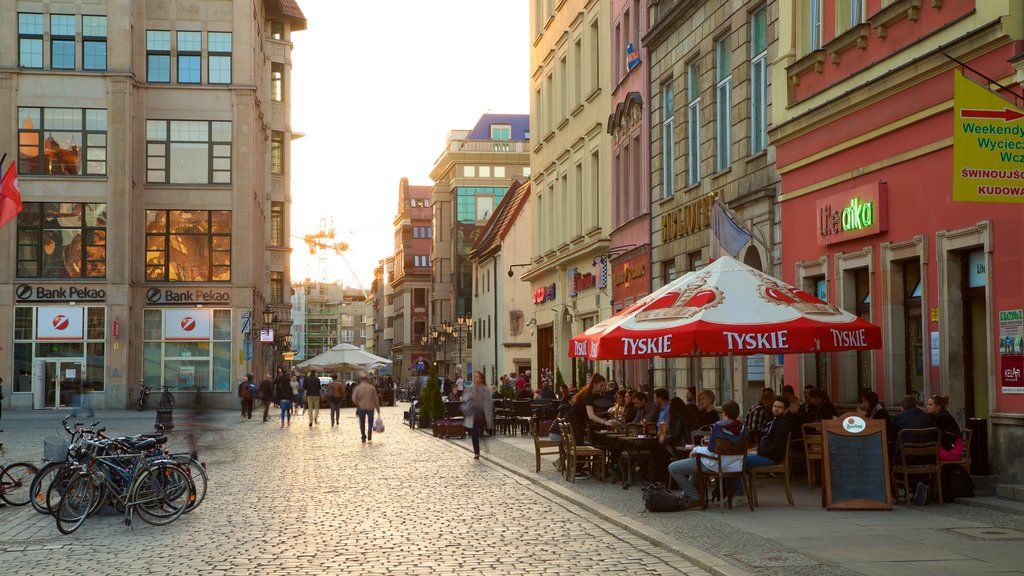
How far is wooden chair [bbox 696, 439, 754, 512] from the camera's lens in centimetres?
1477

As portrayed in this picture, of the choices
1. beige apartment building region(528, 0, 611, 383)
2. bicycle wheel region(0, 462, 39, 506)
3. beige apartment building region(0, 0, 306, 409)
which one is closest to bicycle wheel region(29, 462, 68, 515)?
bicycle wheel region(0, 462, 39, 506)

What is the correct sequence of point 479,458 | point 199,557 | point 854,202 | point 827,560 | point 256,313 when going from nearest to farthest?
1. point 827,560
2. point 199,557
3. point 854,202
4. point 479,458
5. point 256,313

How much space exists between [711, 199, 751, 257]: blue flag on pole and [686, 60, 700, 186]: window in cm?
489

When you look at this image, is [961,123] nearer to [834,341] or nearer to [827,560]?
[834,341]

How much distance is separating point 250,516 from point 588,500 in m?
3.98

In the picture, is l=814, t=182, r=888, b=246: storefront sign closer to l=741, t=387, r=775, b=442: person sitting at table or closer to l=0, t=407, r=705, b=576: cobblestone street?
l=741, t=387, r=775, b=442: person sitting at table

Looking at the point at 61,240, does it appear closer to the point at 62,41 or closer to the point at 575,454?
the point at 62,41

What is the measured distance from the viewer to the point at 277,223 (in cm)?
7750

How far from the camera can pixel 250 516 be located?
1517cm

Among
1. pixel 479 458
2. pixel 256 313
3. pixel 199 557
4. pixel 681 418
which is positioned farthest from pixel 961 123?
pixel 256 313

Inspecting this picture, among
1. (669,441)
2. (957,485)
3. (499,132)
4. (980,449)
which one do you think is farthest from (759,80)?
(499,132)

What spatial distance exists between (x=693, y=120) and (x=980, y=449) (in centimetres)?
1430

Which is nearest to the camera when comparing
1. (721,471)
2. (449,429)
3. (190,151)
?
(721,471)

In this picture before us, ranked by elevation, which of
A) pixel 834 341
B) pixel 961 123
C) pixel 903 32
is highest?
pixel 903 32
